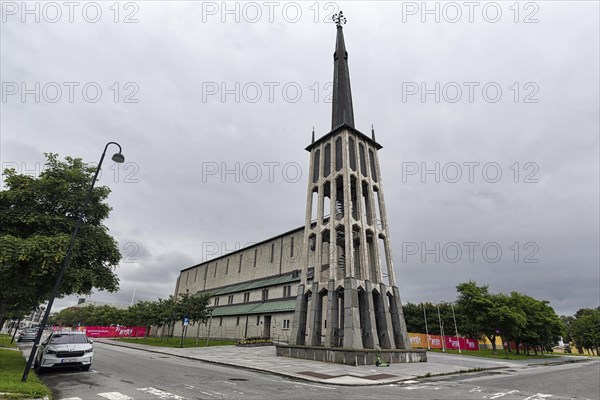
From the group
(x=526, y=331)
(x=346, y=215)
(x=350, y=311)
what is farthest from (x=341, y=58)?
(x=526, y=331)

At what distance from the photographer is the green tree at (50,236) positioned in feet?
44.0

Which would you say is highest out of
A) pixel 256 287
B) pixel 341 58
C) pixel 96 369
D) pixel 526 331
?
pixel 341 58

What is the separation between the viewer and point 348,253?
2994 centimetres

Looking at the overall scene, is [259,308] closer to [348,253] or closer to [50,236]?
[348,253]

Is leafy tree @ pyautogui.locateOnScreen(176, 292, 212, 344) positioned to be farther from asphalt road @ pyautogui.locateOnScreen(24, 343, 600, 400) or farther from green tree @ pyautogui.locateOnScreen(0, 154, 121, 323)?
asphalt road @ pyautogui.locateOnScreen(24, 343, 600, 400)

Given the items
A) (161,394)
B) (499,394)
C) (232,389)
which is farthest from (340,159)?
(161,394)

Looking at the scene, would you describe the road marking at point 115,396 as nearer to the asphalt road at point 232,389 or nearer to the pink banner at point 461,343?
the asphalt road at point 232,389

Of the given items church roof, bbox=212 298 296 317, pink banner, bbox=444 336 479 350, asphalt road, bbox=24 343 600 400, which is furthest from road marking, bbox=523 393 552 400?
pink banner, bbox=444 336 479 350

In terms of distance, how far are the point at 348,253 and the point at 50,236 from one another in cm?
2217

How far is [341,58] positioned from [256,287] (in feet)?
124

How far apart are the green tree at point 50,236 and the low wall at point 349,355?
15.8 m

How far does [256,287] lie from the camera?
180ft

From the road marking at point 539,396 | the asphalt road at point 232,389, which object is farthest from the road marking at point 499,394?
the road marking at point 539,396

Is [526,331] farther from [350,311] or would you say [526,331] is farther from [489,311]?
[350,311]
